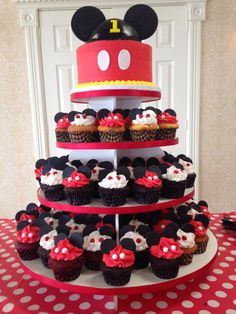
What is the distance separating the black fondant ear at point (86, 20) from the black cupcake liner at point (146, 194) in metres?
0.76

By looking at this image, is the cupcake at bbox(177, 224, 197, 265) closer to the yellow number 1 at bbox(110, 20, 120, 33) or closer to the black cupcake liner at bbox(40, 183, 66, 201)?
the black cupcake liner at bbox(40, 183, 66, 201)

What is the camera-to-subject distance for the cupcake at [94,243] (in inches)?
42.6

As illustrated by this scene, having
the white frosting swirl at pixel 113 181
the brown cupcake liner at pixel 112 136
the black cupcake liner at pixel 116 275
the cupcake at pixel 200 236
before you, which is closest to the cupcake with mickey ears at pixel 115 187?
the white frosting swirl at pixel 113 181

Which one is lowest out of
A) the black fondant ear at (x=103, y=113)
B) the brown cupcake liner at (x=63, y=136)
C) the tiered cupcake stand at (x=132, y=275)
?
the tiered cupcake stand at (x=132, y=275)

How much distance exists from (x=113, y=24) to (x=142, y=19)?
0.21 meters

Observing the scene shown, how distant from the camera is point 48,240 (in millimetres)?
1121

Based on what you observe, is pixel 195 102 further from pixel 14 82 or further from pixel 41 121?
pixel 14 82

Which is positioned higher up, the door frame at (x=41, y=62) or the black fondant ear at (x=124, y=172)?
the door frame at (x=41, y=62)

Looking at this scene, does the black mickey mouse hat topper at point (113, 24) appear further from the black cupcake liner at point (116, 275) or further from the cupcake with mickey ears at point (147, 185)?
the black cupcake liner at point (116, 275)

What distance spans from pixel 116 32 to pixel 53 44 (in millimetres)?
1634

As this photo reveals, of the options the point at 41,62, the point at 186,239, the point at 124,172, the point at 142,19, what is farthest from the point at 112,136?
the point at 41,62

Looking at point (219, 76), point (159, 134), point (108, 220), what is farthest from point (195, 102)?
point (108, 220)

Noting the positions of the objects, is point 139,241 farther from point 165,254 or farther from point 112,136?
point 112,136

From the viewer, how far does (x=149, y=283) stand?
39.5 inches
